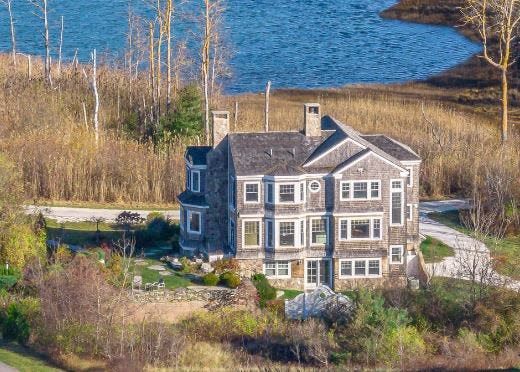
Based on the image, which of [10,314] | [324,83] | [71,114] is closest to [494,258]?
[10,314]

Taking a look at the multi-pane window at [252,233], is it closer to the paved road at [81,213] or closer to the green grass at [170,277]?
the green grass at [170,277]

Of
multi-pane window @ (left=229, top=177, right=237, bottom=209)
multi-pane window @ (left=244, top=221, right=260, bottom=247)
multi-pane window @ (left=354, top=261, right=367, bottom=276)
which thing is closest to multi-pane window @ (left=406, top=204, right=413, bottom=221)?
multi-pane window @ (left=354, top=261, right=367, bottom=276)

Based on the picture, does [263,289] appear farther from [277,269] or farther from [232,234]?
[232,234]

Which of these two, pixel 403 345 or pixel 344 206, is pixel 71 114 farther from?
pixel 403 345

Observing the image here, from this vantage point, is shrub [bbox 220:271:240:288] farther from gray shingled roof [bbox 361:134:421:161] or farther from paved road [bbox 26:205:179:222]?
paved road [bbox 26:205:179:222]

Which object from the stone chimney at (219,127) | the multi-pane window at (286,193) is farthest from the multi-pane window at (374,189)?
the stone chimney at (219,127)

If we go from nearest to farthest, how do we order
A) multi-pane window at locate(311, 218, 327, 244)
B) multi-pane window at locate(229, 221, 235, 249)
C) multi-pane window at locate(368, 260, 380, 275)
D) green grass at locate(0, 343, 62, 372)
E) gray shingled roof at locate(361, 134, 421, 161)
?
green grass at locate(0, 343, 62, 372)
multi-pane window at locate(311, 218, 327, 244)
multi-pane window at locate(368, 260, 380, 275)
multi-pane window at locate(229, 221, 235, 249)
gray shingled roof at locate(361, 134, 421, 161)

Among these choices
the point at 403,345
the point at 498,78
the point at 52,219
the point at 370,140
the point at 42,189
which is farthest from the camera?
the point at 498,78
